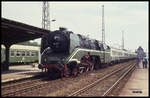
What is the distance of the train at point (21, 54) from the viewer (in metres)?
28.4

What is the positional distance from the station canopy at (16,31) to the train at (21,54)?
5.61m

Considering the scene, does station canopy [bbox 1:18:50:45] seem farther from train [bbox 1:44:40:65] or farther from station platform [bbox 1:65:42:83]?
train [bbox 1:44:40:65]

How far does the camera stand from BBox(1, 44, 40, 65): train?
28425 mm

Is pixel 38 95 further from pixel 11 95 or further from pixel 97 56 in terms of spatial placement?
pixel 97 56

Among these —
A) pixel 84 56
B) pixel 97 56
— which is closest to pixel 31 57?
pixel 97 56

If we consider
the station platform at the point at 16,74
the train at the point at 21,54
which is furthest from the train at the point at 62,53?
the train at the point at 21,54

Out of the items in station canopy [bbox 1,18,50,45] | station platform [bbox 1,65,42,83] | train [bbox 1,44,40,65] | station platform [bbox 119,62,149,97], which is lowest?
station platform [bbox 119,62,149,97]

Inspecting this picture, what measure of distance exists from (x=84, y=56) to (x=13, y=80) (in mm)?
7187

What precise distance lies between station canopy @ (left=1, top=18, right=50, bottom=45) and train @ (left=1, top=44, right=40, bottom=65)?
561 cm

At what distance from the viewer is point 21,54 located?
3055cm

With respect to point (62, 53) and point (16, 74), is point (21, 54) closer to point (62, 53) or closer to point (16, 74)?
point (16, 74)

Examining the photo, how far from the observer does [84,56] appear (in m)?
20.7

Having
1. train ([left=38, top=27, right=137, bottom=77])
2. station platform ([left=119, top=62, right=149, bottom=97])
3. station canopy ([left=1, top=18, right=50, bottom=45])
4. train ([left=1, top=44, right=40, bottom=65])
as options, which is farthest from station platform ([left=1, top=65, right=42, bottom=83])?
station platform ([left=119, top=62, right=149, bottom=97])

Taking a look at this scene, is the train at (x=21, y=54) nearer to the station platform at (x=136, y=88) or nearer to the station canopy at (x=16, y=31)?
the station canopy at (x=16, y=31)
